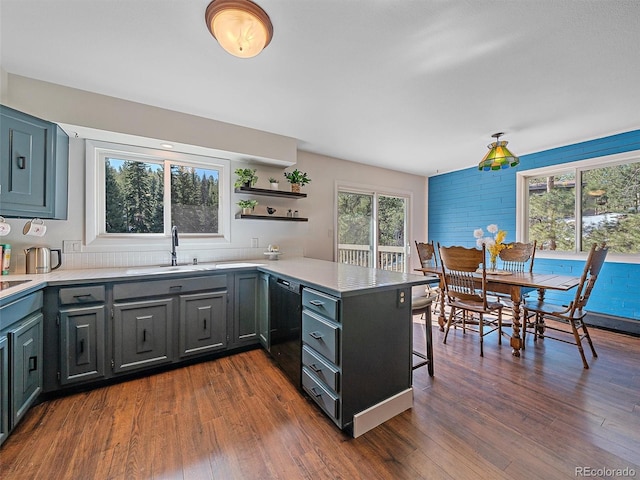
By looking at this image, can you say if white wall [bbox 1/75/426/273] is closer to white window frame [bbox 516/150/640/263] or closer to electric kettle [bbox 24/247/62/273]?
electric kettle [bbox 24/247/62/273]

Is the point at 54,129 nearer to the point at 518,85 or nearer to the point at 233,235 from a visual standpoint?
the point at 233,235

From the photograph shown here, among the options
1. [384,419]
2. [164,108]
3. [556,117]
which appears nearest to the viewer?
[384,419]

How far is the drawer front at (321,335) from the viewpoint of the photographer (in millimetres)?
1603

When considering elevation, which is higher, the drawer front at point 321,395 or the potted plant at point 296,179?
the potted plant at point 296,179

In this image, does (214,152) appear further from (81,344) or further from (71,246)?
(81,344)

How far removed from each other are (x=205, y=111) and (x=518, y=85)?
289 cm

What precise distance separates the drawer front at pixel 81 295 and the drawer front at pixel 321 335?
5.36ft

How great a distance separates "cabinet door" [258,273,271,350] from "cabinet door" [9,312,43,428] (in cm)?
163

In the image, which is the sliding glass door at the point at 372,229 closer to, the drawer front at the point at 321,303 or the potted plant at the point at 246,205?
the potted plant at the point at 246,205

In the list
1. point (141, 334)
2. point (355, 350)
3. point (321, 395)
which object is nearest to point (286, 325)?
point (321, 395)

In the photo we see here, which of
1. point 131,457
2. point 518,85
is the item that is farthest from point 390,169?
point 131,457

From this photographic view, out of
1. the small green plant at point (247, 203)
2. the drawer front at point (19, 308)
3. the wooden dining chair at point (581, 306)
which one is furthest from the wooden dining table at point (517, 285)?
the drawer front at point (19, 308)

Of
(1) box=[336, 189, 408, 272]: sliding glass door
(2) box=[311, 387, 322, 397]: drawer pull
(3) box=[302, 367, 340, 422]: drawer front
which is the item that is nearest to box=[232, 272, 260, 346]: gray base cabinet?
(3) box=[302, 367, 340, 422]: drawer front

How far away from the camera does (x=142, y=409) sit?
1.86 m
